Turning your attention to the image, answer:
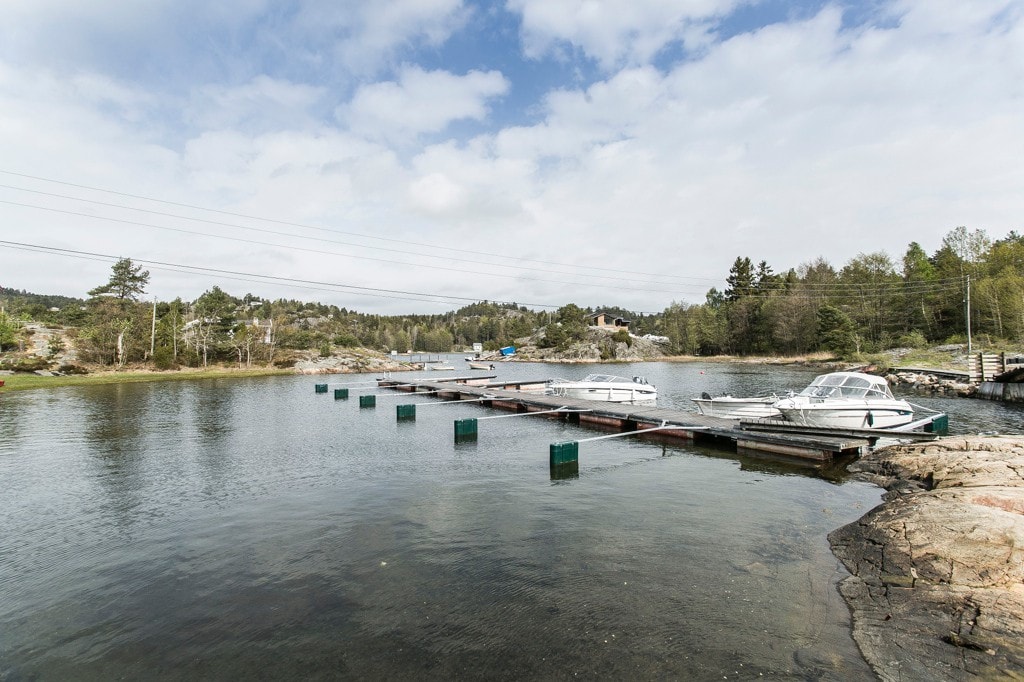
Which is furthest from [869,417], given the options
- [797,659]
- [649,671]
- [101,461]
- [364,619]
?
[101,461]

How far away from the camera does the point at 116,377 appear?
186ft

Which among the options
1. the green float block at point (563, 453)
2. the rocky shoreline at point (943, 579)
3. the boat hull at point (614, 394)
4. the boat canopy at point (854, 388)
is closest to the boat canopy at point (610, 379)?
the boat hull at point (614, 394)

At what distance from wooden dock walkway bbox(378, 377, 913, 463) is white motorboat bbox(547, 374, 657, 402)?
98 centimetres

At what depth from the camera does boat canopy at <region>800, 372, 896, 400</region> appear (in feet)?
68.4

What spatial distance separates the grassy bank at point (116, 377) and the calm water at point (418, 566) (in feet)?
126

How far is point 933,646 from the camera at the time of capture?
6.30m

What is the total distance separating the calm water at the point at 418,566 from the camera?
21.8 feet

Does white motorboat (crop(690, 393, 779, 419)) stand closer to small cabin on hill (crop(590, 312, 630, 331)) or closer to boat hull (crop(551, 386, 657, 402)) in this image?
boat hull (crop(551, 386, 657, 402))

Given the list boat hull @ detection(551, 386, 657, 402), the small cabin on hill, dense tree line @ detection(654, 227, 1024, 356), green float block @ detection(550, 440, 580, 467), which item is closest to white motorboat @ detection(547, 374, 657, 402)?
boat hull @ detection(551, 386, 657, 402)

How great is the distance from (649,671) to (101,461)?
844 inches

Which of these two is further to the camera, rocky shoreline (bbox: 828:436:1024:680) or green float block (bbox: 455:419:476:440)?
green float block (bbox: 455:419:476:440)

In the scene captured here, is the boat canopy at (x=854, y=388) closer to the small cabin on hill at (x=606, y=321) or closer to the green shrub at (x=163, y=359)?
the green shrub at (x=163, y=359)

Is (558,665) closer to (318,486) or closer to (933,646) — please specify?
(933,646)

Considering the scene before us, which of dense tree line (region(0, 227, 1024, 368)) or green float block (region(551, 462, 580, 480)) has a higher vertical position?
dense tree line (region(0, 227, 1024, 368))
